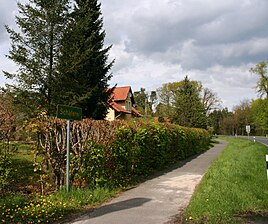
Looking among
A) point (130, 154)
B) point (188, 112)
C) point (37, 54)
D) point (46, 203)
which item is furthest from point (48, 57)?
point (188, 112)

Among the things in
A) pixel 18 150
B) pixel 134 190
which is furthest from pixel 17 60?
pixel 134 190

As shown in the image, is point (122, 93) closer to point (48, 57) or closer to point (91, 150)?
point (48, 57)

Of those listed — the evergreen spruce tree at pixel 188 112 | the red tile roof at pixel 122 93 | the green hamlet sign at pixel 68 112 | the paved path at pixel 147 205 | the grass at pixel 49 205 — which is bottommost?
the paved path at pixel 147 205

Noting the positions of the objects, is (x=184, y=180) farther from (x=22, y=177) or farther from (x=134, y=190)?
(x=22, y=177)

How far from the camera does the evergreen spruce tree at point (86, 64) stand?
16281mm

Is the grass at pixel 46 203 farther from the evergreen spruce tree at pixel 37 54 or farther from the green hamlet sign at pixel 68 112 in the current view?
the evergreen spruce tree at pixel 37 54

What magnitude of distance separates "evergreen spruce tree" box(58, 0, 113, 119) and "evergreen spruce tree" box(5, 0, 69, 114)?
67 cm

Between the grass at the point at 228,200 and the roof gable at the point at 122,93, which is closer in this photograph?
the grass at the point at 228,200

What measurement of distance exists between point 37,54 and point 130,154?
10115 millimetres

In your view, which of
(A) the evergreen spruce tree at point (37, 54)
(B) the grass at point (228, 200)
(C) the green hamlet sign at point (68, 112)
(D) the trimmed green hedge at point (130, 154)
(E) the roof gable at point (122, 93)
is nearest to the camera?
(B) the grass at point (228, 200)

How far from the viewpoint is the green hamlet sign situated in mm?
6750

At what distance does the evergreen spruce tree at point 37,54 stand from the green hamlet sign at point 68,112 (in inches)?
358

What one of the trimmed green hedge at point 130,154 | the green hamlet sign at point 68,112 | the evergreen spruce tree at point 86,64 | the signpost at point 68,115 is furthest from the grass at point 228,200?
the evergreen spruce tree at point 86,64

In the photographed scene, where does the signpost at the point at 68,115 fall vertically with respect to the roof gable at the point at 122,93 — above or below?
below
